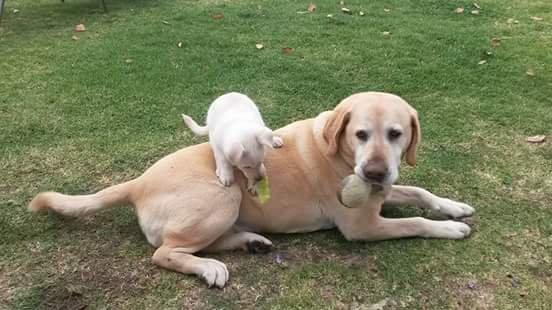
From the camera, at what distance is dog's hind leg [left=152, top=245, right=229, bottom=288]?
9.84ft

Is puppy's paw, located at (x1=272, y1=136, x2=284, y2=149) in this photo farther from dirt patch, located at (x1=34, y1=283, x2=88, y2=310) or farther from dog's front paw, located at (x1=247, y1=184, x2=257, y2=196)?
dirt patch, located at (x1=34, y1=283, x2=88, y2=310)

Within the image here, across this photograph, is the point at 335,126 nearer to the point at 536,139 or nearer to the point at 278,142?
the point at 278,142

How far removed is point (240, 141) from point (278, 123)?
1.71 metres

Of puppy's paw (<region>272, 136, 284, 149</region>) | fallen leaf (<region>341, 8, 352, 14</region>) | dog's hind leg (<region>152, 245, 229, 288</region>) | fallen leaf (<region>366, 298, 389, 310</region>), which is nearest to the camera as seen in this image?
fallen leaf (<region>366, 298, 389, 310</region>)

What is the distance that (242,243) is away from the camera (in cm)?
328

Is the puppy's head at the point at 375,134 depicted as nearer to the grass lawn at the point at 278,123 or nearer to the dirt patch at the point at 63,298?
the grass lawn at the point at 278,123

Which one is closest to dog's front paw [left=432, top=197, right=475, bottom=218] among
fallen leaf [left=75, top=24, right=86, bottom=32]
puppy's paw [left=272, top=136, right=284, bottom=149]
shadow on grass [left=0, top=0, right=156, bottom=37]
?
puppy's paw [left=272, top=136, right=284, bottom=149]

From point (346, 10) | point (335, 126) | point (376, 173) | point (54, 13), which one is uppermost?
point (335, 126)

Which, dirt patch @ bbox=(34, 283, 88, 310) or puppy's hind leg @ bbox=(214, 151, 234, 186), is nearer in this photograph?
dirt patch @ bbox=(34, 283, 88, 310)

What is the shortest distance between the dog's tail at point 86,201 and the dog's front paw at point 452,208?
1.85 m

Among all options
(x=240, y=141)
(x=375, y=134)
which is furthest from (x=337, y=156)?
(x=240, y=141)

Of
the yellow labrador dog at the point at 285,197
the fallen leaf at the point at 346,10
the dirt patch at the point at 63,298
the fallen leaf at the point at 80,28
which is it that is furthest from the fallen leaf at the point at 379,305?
the fallen leaf at the point at 80,28

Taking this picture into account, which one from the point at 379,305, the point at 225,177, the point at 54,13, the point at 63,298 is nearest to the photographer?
the point at 379,305

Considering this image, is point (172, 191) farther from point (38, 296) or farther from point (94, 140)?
point (94, 140)
